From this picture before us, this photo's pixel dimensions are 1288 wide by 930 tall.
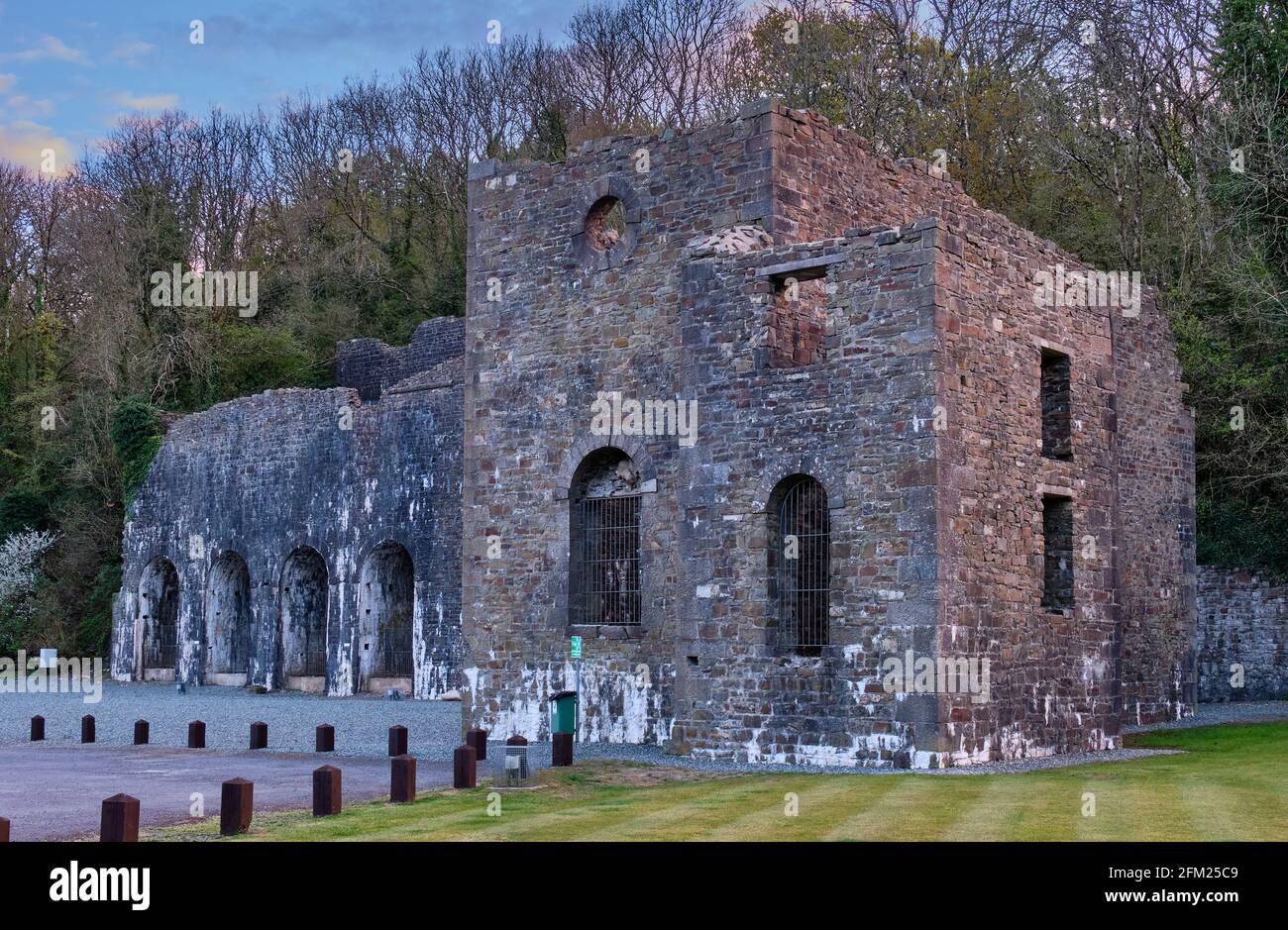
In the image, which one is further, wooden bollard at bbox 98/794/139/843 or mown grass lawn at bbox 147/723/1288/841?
mown grass lawn at bbox 147/723/1288/841

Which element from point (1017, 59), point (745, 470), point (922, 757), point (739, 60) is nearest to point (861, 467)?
point (745, 470)

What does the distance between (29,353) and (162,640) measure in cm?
1421

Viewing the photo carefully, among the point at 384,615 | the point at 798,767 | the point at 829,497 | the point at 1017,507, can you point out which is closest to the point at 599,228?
the point at 829,497

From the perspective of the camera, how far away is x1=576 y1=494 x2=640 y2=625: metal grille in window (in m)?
18.8

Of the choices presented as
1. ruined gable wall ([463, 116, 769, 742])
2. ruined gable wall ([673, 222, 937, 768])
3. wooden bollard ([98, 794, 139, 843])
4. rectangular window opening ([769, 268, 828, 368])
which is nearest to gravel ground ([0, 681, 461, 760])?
ruined gable wall ([463, 116, 769, 742])

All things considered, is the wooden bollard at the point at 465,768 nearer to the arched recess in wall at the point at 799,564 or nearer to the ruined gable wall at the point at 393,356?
the arched recess in wall at the point at 799,564

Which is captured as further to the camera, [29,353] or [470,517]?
[29,353]

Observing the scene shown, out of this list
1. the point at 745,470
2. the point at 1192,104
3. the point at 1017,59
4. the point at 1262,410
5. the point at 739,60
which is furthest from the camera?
the point at 739,60

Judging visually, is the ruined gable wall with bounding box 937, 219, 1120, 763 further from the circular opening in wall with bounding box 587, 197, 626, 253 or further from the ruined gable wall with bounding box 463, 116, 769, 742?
the circular opening in wall with bounding box 587, 197, 626, 253

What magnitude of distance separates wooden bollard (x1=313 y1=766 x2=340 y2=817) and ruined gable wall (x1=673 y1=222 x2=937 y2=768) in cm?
552

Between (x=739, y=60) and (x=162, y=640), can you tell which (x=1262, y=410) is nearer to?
(x=739, y=60)

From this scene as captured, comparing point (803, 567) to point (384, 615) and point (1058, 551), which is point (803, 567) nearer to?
point (1058, 551)

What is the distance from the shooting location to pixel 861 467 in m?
15.6

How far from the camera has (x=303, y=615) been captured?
33750 mm
